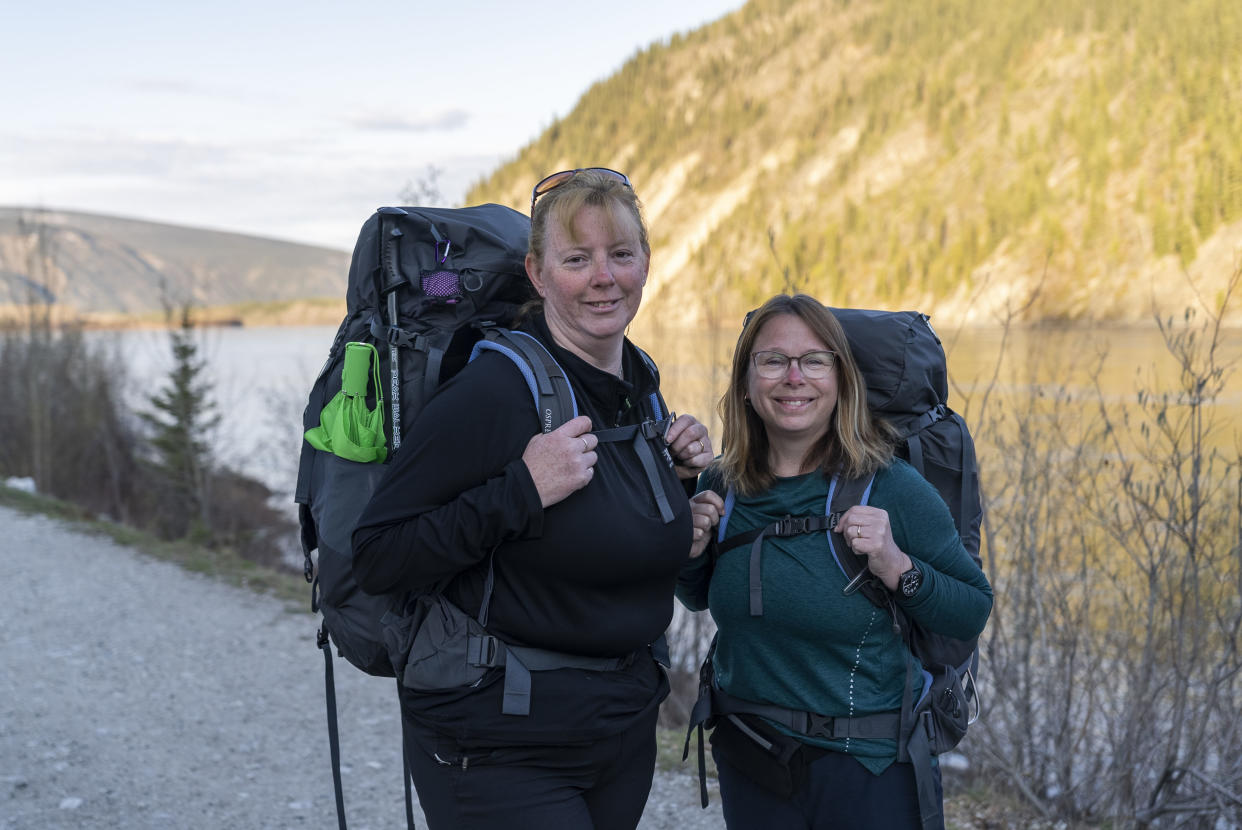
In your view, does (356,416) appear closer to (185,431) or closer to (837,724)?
(837,724)

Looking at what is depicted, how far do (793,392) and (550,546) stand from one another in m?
0.72

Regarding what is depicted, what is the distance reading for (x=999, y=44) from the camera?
Result: 63.3 meters

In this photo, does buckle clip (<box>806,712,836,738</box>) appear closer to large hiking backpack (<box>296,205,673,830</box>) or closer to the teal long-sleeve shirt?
the teal long-sleeve shirt

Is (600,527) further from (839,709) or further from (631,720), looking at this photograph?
(839,709)

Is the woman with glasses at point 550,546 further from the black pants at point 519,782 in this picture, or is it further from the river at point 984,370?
the river at point 984,370

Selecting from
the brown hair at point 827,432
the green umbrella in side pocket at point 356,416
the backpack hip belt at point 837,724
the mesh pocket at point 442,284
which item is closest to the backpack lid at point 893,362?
the brown hair at point 827,432

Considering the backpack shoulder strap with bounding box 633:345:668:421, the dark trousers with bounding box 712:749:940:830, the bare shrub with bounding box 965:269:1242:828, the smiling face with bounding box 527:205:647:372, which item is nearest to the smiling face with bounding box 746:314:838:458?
the backpack shoulder strap with bounding box 633:345:668:421

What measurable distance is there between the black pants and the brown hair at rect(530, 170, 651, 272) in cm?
106

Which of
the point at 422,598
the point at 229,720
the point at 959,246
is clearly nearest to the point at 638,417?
the point at 422,598

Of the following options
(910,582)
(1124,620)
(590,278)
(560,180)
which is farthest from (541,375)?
(1124,620)

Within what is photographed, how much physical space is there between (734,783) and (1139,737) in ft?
11.1

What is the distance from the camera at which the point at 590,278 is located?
6.65ft

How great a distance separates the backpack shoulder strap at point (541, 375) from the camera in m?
1.96

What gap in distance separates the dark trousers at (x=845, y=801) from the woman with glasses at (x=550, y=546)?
358 mm
